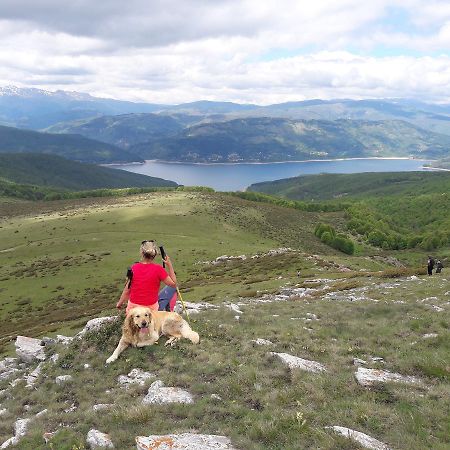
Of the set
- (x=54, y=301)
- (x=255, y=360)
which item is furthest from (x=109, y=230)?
(x=255, y=360)

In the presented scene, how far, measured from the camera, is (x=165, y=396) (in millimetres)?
11039

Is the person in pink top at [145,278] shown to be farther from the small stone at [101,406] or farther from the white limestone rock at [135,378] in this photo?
the small stone at [101,406]

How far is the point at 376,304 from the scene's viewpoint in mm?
23562

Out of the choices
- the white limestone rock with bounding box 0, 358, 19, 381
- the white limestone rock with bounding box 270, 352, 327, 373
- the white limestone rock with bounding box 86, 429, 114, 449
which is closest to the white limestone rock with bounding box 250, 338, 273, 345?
the white limestone rock with bounding box 270, 352, 327, 373

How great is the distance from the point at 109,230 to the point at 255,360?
90504 mm

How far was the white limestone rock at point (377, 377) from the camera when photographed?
11.3 metres

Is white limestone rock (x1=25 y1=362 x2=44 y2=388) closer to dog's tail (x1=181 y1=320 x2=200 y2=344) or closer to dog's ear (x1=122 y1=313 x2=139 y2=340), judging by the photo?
dog's ear (x1=122 y1=313 x2=139 y2=340)

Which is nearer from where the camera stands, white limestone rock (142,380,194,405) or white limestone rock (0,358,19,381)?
white limestone rock (142,380,194,405)

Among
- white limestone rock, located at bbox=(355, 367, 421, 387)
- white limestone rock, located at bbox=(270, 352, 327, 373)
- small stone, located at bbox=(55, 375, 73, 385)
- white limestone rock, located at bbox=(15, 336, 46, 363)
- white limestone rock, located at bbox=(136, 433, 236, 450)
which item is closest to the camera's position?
white limestone rock, located at bbox=(136, 433, 236, 450)

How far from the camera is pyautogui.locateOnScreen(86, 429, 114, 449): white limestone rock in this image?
917cm

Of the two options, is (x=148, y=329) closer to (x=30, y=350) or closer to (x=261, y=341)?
(x=261, y=341)

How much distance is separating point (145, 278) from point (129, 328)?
79.4 inches

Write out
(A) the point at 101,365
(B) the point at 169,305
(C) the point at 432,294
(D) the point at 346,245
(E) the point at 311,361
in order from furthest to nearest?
(D) the point at 346,245, (C) the point at 432,294, (B) the point at 169,305, (A) the point at 101,365, (E) the point at 311,361

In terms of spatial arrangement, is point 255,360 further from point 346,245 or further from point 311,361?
point 346,245
